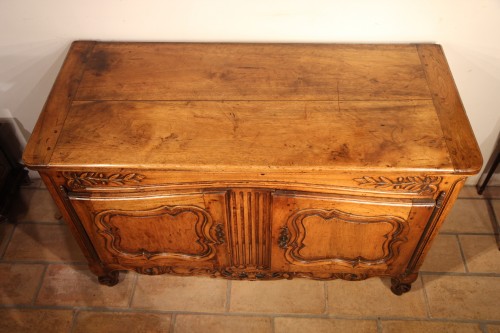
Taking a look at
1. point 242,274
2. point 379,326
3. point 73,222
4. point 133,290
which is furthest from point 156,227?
point 379,326

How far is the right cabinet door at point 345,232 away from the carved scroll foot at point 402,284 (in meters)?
0.07

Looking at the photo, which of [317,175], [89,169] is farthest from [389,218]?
[89,169]

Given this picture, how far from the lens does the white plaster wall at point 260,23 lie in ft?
5.05

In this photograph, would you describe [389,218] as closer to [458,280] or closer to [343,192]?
[343,192]

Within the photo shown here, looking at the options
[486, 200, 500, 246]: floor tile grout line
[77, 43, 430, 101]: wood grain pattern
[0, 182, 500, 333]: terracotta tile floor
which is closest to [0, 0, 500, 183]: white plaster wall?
A: [77, 43, 430, 101]: wood grain pattern

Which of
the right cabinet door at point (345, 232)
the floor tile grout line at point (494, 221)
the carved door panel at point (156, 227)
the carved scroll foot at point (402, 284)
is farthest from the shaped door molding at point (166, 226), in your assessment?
the floor tile grout line at point (494, 221)

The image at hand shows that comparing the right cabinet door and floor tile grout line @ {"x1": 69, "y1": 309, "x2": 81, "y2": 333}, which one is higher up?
the right cabinet door

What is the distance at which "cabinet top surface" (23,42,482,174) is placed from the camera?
1.29 metres

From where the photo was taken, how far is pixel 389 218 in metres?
1.45

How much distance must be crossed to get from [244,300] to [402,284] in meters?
0.65

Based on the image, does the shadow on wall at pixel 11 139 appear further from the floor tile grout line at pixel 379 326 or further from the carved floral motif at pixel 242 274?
the floor tile grout line at pixel 379 326

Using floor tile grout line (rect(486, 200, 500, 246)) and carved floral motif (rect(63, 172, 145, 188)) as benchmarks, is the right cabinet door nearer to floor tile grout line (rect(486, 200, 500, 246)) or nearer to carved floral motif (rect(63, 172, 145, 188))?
carved floral motif (rect(63, 172, 145, 188))

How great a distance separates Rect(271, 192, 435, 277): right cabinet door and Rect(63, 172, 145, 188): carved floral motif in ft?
1.46

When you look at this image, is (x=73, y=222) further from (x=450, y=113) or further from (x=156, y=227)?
(x=450, y=113)
